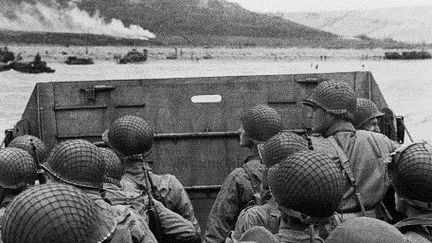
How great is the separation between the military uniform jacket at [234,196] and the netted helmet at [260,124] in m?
0.18

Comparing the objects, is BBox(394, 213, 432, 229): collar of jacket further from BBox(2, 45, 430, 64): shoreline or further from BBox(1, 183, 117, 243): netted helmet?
BBox(2, 45, 430, 64): shoreline

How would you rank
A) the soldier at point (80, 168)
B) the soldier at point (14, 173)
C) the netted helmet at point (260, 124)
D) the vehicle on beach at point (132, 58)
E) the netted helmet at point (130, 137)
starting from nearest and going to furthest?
the soldier at point (80, 168), the soldier at point (14, 173), the netted helmet at point (260, 124), the netted helmet at point (130, 137), the vehicle on beach at point (132, 58)

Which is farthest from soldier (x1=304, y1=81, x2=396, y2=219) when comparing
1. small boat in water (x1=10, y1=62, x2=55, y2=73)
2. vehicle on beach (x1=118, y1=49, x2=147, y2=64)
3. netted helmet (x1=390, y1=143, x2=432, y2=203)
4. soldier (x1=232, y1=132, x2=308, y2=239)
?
vehicle on beach (x1=118, y1=49, x2=147, y2=64)

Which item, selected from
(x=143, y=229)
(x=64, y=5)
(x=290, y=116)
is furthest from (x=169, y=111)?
(x=64, y=5)

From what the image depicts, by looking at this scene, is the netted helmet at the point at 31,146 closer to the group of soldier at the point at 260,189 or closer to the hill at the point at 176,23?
the group of soldier at the point at 260,189

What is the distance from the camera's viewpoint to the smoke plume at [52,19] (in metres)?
45.0

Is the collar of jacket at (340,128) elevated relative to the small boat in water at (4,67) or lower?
elevated

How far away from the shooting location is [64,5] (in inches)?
1877

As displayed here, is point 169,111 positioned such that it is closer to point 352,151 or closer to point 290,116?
point 290,116

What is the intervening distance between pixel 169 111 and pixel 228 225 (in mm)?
2285

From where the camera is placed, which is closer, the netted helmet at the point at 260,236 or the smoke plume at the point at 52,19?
the netted helmet at the point at 260,236

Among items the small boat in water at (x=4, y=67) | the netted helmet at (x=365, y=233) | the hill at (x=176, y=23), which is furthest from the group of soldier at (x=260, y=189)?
the hill at (x=176, y=23)

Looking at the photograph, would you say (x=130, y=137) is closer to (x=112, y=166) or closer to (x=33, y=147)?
(x=112, y=166)

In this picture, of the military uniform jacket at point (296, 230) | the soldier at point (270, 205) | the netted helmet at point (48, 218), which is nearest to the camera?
the netted helmet at point (48, 218)
